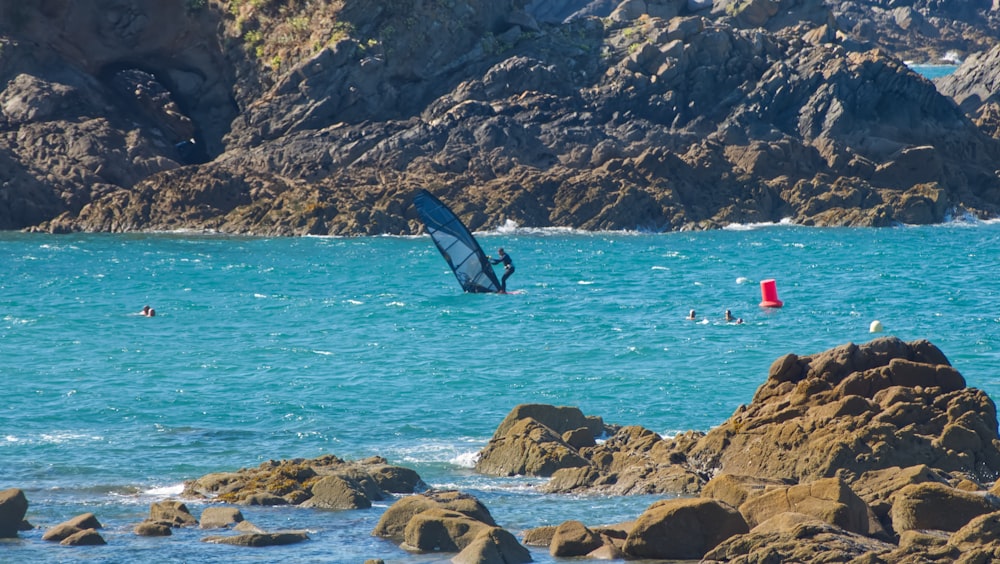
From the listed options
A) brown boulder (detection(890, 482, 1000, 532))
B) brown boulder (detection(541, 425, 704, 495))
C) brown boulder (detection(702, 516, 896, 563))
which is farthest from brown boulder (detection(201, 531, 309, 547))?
brown boulder (detection(890, 482, 1000, 532))

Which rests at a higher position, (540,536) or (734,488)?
(734,488)

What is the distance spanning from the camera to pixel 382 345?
31.3 m

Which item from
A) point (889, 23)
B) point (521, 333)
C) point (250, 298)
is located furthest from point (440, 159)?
Result: point (889, 23)

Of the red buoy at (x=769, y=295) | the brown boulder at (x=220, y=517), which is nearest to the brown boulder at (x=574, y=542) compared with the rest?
the brown boulder at (x=220, y=517)

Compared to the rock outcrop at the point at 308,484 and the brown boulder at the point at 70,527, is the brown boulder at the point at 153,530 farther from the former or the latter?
the rock outcrop at the point at 308,484

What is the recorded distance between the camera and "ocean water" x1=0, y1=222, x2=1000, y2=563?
60.2 feet

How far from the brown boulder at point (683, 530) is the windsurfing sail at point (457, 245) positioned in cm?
2203

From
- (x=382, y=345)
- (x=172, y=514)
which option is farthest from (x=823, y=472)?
(x=382, y=345)

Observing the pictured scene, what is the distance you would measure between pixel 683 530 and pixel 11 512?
723 cm

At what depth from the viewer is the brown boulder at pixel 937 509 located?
45.9 ft

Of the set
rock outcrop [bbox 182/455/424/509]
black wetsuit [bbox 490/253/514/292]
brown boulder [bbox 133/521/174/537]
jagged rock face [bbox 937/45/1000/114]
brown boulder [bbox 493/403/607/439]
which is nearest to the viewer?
brown boulder [bbox 133/521/174/537]

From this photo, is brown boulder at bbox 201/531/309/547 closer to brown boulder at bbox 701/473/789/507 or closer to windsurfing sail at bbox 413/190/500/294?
brown boulder at bbox 701/473/789/507

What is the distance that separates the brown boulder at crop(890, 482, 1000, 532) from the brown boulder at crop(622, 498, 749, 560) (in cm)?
170

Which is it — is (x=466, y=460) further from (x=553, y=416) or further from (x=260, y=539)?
(x=260, y=539)
